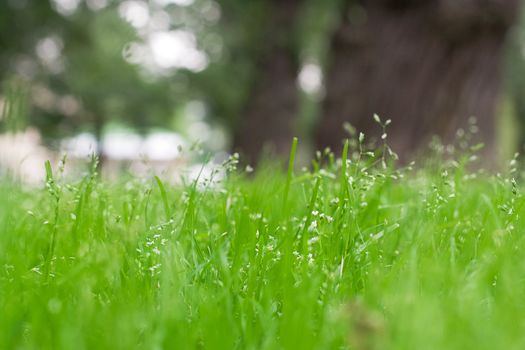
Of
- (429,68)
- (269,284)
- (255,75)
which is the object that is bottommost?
(269,284)

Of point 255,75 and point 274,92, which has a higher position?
point 255,75

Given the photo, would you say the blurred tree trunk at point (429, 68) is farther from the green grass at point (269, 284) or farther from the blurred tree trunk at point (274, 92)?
the green grass at point (269, 284)

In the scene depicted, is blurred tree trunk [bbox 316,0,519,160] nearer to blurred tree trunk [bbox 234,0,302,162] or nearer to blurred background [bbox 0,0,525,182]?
blurred background [bbox 0,0,525,182]

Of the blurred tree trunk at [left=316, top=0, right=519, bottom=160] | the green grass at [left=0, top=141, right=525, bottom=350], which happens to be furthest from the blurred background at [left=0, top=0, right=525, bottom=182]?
the green grass at [left=0, top=141, right=525, bottom=350]

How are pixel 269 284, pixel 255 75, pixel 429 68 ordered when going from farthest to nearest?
pixel 255 75
pixel 429 68
pixel 269 284

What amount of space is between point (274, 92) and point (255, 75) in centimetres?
120

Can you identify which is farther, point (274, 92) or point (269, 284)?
Answer: point (274, 92)

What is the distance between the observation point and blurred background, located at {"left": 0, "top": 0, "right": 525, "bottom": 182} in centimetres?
668

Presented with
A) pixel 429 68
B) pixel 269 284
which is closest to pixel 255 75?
pixel 429 68

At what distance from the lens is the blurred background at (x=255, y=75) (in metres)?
6.68

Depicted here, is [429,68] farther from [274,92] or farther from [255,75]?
[255,75]

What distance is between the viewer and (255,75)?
45.9 ft

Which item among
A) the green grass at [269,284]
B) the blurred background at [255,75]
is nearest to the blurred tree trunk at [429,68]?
the blurred background at [255,75]

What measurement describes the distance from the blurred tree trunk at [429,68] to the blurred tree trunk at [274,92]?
187 inches
